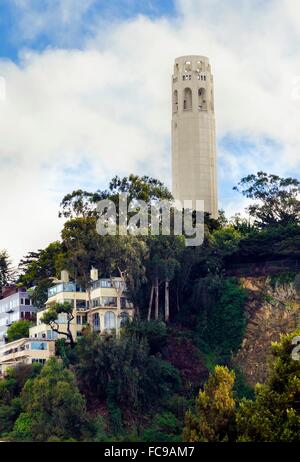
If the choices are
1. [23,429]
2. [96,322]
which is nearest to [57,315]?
[96,322]

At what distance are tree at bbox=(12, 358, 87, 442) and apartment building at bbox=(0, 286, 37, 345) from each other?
17522 mm

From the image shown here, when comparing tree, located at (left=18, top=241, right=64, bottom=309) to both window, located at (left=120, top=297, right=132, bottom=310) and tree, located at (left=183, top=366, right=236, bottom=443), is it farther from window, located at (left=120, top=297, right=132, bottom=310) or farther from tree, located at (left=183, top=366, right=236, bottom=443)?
tree, located at (left=183, top=366, right=236, bottom=443)

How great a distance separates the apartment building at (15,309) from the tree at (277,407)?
35.4 m

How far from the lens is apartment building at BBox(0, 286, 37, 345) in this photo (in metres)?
100

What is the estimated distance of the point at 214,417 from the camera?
67.4 meters

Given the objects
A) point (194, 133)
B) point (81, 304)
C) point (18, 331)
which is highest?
point (194, 133)

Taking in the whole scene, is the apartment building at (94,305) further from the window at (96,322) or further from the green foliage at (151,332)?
the green foliage at (151,332)

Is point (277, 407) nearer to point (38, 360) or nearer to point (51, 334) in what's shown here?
point (38, 360)

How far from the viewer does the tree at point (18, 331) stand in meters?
95.5

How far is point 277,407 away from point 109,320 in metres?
26.8

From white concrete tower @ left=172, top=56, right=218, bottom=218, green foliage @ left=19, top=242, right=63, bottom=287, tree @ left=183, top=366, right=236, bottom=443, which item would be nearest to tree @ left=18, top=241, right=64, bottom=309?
green foliage @ left=19, top=242, right=63, bottom=287

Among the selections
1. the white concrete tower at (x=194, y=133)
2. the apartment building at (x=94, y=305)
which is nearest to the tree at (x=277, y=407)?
the apartment building at (x=94, y=305)

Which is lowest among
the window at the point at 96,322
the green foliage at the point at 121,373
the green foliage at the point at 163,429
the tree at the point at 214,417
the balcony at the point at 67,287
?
the green foliage at the point at 163,429

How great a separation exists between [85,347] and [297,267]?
60.5 feet
